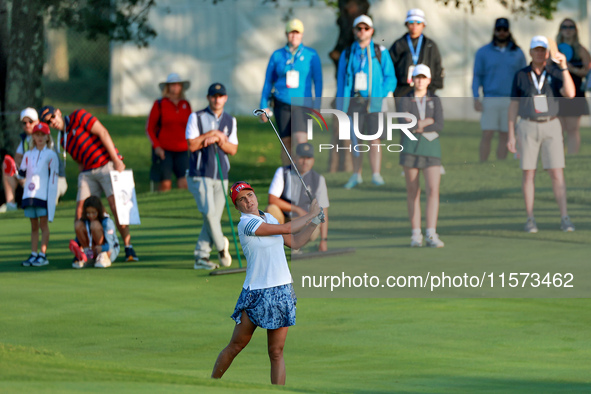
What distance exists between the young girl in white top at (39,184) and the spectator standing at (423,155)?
146 inches

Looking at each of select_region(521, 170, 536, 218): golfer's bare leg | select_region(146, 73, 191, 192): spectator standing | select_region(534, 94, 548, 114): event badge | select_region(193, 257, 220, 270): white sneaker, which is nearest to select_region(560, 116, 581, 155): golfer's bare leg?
select_region(534, 94, 548, 114): event badge

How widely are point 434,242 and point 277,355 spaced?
5.29m

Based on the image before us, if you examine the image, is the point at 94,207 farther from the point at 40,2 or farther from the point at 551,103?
the point at 40,2

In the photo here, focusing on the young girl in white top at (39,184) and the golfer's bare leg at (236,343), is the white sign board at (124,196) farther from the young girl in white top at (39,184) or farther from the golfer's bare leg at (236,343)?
the golfer's bare leg at (236,343)

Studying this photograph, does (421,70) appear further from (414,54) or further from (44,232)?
(44,232)

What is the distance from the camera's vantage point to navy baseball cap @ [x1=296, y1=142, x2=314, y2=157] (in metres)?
10.9

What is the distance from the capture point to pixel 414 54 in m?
14.1

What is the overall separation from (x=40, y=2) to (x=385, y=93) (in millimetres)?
8843

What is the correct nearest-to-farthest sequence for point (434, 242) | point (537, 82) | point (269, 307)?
1. point (269, 307)
2. point (434, 242)
3. point (537, 82)

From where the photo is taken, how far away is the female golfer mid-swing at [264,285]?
6.64 metres

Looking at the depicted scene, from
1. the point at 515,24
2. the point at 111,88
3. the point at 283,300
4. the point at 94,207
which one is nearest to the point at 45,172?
the point at 94,207

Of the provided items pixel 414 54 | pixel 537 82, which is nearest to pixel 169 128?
pixel 414 54

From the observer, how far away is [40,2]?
2045cm

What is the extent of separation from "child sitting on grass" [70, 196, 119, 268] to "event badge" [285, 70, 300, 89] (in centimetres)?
317
